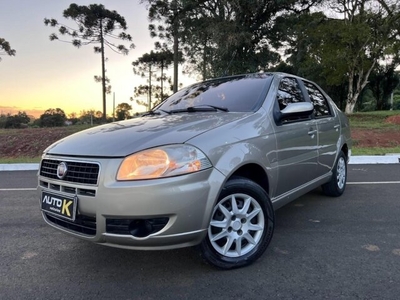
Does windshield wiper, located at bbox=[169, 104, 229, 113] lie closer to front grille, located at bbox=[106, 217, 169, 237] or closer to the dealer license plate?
front grille, located at bbox=[106, 217, 169, 237]

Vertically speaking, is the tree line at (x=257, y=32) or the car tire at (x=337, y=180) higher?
the tree line at (x=257, y=32)

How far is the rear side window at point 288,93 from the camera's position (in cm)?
334

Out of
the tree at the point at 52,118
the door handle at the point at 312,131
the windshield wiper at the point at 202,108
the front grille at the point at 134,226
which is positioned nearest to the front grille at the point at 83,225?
the front grille at the point at 134,226

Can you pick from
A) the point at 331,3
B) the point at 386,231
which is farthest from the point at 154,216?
the point at 331,3

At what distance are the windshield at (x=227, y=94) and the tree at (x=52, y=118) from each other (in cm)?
2543

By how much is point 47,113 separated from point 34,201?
90.0 ft

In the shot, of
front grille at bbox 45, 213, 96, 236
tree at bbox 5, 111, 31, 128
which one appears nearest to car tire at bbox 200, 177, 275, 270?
front grille at bbox 45, 213, 96, 236

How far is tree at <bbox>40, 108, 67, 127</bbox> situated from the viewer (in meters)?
27.4

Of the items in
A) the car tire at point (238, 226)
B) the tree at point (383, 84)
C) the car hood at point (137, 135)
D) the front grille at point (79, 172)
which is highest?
the tree at point (383, 84)

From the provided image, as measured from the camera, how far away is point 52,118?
28.5m

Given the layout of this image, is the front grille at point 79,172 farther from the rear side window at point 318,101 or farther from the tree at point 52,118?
the tree at point 52,118

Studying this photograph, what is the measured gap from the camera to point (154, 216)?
85.0 inches

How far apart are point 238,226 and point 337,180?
8.21 ft

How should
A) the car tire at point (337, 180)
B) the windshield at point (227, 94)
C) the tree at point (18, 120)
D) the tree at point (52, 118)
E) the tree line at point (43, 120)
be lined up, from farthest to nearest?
1. the tree at point (52, 118)
2. the tree line at point (43, 120)
3. the tree at point (18, 120)
4. the car tire at point (337, 180)
5. the windshield at point (227, 94)
